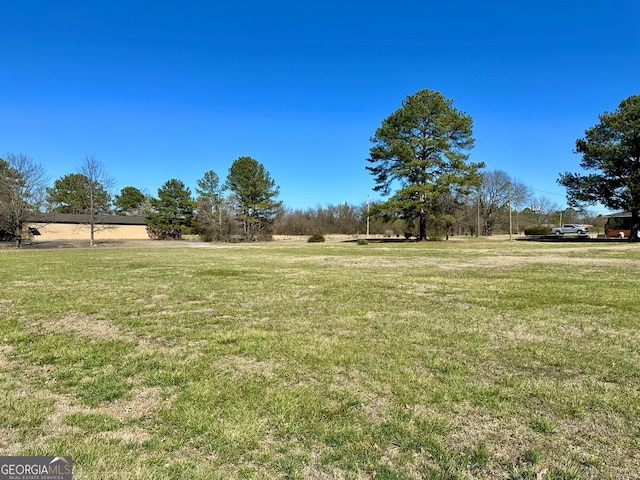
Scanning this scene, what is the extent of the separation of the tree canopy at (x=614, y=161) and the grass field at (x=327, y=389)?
94.9ft

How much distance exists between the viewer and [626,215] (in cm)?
4444

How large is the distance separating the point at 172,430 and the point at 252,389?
0.74 m

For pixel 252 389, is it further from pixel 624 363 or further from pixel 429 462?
pixel 624 363

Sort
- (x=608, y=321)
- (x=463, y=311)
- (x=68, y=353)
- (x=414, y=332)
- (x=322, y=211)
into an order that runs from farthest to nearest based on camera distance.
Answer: (x=322, y=211) → (x=463, y=311) → (x=608, y=321) → (x=414, y=332) → (x=68, y=353)

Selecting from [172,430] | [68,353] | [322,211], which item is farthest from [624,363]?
[322,211]

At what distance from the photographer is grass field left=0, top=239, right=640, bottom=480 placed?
2.10 m

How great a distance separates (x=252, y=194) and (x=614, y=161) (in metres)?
37.0

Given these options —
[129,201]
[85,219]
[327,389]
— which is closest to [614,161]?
[327,389]

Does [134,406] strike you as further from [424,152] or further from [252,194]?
[252,194]

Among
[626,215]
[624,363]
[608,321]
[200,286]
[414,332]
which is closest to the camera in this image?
[624,363]

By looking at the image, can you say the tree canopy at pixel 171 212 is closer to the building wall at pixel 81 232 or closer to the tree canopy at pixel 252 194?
the building wall at pixel 81 232

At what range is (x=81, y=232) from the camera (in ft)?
172

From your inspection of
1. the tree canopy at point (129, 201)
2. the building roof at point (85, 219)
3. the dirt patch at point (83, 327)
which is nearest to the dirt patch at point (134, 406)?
the dirt patch at point (83, 327)

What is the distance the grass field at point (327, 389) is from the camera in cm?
210
